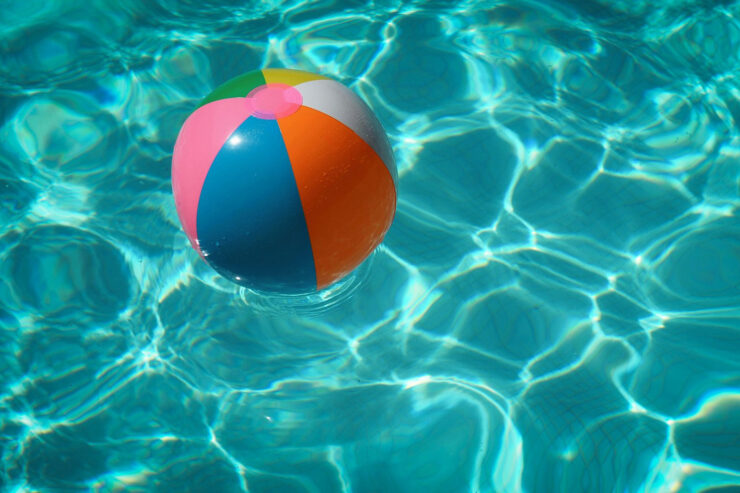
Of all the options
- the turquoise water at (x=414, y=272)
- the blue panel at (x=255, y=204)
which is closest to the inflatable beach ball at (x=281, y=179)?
the blue panel at (x=255, y=204)

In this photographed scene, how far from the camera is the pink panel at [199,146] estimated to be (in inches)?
101

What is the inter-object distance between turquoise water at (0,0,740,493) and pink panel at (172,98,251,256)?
92cm

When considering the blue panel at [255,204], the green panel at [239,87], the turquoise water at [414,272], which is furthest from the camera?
the turquoise water at [414,272]

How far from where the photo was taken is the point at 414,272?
3561mm

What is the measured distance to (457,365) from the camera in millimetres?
3258

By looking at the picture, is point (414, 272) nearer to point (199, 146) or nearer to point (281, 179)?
point (281, 179)

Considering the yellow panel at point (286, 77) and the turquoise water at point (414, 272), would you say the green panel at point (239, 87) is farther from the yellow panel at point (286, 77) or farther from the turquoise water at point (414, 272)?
the turquoise water at point (414, 272)

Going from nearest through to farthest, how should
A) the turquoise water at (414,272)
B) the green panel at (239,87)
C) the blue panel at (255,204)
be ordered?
the blue panel at (255,204) < the green panel at (239,87) < the turquoise water at (414,272)

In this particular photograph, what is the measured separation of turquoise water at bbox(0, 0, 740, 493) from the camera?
120 inches

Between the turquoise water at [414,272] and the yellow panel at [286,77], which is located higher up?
the yellow panel at [286,77]

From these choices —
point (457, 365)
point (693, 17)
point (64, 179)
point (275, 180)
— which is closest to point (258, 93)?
point (275, 180)

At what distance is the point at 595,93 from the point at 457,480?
8.58 ft

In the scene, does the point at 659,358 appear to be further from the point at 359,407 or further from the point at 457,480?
the point at 359,407

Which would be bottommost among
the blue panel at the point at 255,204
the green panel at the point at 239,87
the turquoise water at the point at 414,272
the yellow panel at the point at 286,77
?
the turquoise water at the point at 414,272
